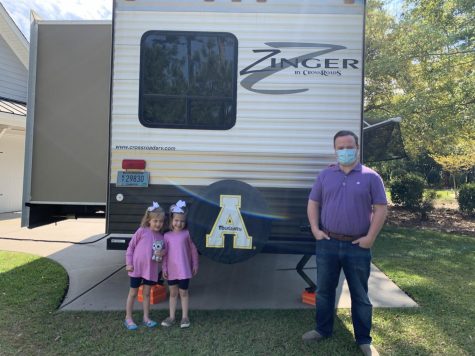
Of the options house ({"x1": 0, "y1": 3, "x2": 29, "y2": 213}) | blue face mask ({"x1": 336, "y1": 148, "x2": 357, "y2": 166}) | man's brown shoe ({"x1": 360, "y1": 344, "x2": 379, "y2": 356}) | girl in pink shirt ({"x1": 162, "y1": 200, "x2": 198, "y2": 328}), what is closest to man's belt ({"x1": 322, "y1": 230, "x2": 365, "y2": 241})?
blue face mask ({"x1": 336, "y1": 148, "x2": 357, "y2": 166})

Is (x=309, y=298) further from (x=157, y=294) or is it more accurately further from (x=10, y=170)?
(x=10, y=170)

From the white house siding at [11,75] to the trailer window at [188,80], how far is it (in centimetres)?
931

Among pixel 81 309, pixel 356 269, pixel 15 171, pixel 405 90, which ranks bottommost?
pixel 81 309

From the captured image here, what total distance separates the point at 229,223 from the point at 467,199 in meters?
10.2

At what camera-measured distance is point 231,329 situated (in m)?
3.77

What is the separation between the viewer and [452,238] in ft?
28.1

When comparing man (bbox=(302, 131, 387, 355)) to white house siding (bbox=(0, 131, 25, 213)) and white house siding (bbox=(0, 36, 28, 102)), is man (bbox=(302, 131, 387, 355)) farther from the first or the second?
white house siding (bbox=(0, 36, 28, 102))

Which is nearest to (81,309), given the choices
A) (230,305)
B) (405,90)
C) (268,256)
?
(230,305)

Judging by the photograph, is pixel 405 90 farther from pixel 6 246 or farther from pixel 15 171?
pixel 15 171

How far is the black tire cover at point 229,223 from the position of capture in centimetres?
371

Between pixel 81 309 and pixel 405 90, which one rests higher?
pixel 405 90

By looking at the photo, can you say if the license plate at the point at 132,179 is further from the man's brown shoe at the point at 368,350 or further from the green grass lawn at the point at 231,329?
the man's brown shoe at the point at 368,350

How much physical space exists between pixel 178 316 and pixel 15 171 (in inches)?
360

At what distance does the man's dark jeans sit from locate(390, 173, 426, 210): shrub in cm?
919
